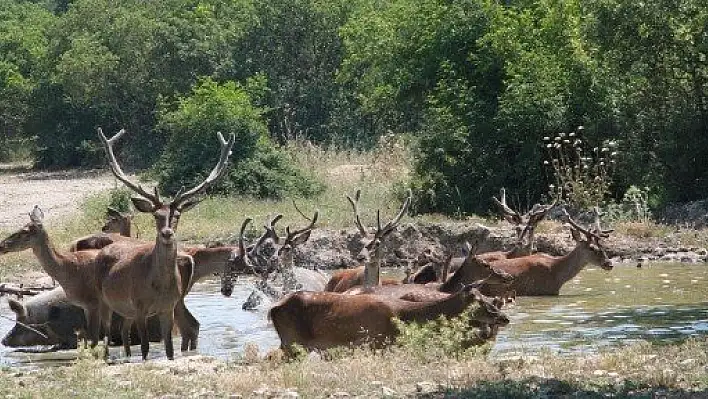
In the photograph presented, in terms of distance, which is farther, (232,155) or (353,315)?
(232,155)

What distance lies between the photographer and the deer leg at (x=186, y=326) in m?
14.2

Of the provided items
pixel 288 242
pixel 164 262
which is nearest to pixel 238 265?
pixel 288 242

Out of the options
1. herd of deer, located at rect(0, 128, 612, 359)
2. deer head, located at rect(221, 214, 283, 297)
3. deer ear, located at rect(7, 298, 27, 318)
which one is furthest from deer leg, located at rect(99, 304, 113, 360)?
deer head, located at rect(221, 214, 283, 297)

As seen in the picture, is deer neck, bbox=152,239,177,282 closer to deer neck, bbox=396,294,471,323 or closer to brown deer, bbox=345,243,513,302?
brown deer, bbox=345,243,513,302

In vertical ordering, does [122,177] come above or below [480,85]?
below

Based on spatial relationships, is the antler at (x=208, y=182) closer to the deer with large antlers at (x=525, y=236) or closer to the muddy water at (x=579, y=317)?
the muddy water at (x=579, y=317)

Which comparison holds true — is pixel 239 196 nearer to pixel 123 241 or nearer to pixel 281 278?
pixel 281 278

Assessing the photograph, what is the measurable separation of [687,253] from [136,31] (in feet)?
97.8

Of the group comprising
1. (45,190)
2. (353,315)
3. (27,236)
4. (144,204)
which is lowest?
(45,190)

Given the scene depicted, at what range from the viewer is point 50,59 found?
162 feet

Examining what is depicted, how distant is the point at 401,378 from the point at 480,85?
18817mm

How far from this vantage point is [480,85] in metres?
28.0

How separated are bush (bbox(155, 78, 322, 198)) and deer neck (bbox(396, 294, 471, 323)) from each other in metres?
18.1

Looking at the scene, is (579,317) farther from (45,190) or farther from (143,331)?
(45,190)
